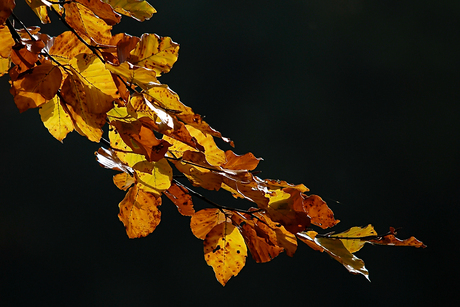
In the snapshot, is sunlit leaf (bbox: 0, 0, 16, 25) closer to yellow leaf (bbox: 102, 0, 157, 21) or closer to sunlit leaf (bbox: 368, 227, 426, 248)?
yellow leaf (bbox: 102, 0, 157, 21)

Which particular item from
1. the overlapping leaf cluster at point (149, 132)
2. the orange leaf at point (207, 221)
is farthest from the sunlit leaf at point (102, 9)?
the orange leaf at point (207, 221)

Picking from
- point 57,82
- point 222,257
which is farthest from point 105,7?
point 222,257

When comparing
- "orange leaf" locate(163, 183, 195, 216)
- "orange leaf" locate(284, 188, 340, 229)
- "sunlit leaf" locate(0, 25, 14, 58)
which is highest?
"sunlit leaf" locate(0, 25, 14, 58)

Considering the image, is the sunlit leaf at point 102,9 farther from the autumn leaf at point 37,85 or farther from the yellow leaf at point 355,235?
the yellow leaf at point 355,235

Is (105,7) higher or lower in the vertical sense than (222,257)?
higher

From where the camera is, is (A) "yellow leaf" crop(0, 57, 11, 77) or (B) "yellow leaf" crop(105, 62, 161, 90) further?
(A) "yellow leaf" crop(0, 57, 11, 77)

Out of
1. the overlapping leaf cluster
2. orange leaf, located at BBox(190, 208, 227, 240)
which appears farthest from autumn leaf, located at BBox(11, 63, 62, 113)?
orange leaf, located at BBox(190, 208, 227, 240)

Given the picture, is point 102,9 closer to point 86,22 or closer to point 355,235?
point 86,22

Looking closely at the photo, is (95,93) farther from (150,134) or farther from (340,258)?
(340,258)
